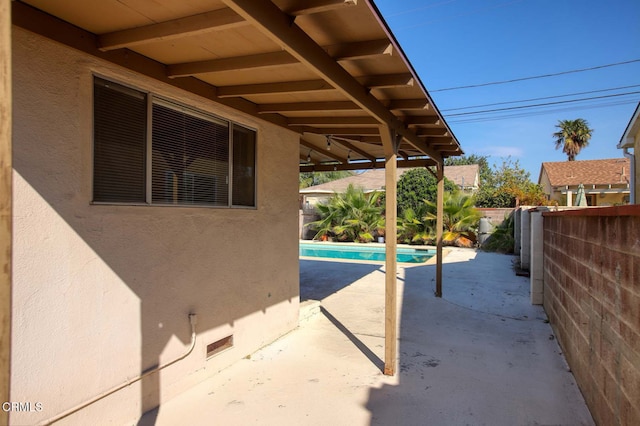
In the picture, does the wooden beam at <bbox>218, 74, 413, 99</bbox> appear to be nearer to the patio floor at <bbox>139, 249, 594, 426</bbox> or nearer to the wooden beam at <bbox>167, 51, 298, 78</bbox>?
the wooden beam at <bbox>167, 51, 298, 78</bbox>

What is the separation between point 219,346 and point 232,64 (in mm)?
3039

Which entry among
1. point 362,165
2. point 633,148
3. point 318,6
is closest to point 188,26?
point 318,6

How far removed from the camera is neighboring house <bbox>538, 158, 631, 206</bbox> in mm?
20092

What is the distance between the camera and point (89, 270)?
2.81 m

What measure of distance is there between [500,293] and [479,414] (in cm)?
521

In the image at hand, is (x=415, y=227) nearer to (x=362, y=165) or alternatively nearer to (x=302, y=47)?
(x=362, y=165)

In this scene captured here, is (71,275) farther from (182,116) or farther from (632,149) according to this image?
(632,149)

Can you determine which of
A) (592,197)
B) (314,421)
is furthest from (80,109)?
(592,197)

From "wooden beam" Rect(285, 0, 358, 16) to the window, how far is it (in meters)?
1.72

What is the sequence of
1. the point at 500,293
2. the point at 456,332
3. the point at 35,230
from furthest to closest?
the point at 500,293 < the point at 456,332 < the point at 35,230

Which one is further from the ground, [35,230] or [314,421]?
[35,230]

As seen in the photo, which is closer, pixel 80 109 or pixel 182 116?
pixel 80 109

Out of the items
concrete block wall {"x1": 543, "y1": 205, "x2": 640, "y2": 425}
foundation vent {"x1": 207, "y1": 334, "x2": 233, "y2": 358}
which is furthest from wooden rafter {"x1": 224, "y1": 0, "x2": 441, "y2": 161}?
foundation vent {"x1": 207, "y1": 334, "x2": 233, "y2": 358}

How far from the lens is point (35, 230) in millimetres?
2475
